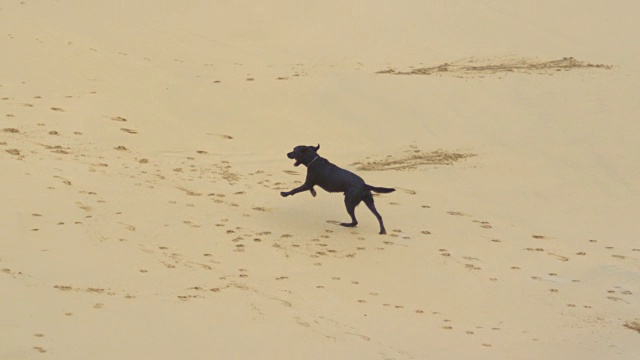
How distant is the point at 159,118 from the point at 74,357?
600cm

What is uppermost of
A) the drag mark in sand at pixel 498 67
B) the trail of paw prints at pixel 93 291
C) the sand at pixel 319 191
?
the drag mark in sand at pixel 498 67

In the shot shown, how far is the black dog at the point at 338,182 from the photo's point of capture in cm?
848

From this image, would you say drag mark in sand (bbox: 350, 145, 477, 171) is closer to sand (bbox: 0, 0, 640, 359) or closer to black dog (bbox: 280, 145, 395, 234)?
sand (bbox: 0, 0, 640, 359)

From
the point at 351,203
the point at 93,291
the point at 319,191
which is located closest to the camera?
the point at 93,291

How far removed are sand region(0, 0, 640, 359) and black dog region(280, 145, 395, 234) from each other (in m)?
0.25

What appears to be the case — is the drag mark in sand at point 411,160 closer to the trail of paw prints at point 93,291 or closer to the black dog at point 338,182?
the black dog at point 338,182

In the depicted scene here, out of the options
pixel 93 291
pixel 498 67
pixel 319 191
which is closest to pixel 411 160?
pixel 319 191

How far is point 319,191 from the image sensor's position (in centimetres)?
973

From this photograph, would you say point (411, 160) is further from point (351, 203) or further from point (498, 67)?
point (498, 67)

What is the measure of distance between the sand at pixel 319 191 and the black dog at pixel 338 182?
9.8 inches

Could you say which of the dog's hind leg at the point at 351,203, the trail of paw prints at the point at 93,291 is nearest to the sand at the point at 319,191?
the trail of paw prints at the point at 93,291

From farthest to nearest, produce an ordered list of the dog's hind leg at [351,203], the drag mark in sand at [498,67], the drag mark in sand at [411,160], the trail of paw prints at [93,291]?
the drag mark in sand at [498,67], the drag mark in sand at [411,160], the dog's hind leg at [351,203], the trail of paw prints at [93,291]

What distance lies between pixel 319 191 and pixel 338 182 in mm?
1247

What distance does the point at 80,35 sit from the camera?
1373 centimetres
